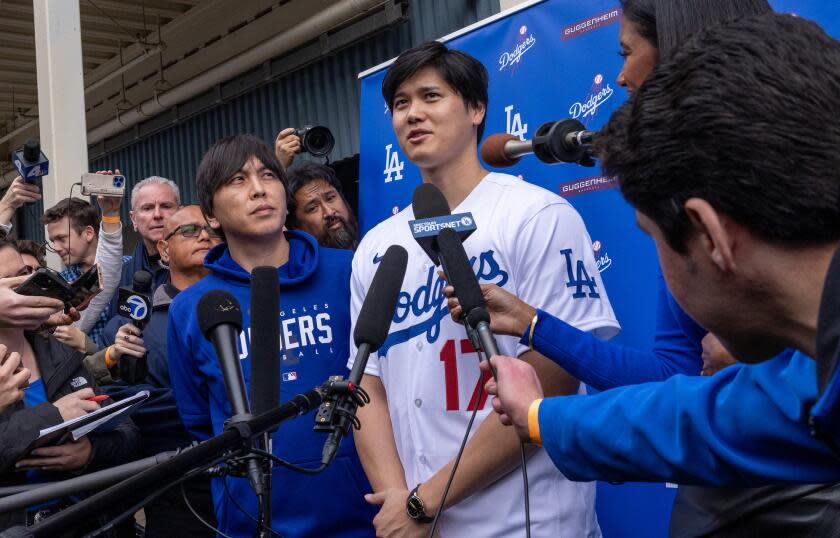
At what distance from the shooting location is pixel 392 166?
3850 millimetres

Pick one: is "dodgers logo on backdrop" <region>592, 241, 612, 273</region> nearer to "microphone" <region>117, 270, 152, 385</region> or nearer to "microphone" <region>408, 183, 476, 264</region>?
"microphone" <region>408, 183, 476, 264</region>

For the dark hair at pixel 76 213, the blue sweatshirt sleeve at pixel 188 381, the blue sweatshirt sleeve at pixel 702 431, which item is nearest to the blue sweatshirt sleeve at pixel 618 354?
the blue sweatshirt sleeve at pixel 702 431

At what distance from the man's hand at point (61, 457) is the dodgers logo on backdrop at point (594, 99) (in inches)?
81.4

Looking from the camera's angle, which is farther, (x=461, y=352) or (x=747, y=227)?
(x=461, y=352)

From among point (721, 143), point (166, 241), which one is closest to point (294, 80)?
point (166, 241)

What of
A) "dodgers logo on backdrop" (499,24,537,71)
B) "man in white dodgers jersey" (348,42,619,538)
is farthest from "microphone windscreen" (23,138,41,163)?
"man in white dodgers jersey" (348,42,619,538)

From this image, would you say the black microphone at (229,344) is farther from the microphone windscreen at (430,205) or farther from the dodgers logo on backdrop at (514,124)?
the dodgers logo on backdrop at (514,124)

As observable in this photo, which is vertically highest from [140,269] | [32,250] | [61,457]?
[32,250]

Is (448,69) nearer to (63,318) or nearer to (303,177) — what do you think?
(303,177)

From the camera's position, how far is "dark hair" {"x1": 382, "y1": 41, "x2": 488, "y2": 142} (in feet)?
8.26

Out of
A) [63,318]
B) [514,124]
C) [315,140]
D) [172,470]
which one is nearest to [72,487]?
[172,470]

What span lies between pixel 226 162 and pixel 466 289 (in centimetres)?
142

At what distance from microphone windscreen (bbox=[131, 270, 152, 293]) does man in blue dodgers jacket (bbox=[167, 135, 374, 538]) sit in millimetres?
620

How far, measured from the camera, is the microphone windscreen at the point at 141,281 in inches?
131
